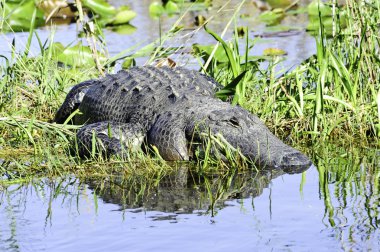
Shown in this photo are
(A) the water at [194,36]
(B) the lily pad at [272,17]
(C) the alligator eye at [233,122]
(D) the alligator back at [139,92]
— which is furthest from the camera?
(B) the lily pad at [272,17]

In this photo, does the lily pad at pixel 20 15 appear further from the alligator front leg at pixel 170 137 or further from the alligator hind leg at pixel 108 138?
the alligator front leg at pixel 170 137

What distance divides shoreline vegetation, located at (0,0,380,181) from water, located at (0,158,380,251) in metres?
0.32

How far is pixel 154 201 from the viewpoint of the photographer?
541 cm

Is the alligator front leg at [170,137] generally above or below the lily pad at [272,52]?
below

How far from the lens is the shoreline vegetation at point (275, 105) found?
6250mm

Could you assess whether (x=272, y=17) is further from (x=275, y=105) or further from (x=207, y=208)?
(x=207, y=208)

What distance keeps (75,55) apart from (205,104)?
3.07m

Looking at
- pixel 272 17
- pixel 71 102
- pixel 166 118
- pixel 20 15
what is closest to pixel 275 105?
pixel 166 118

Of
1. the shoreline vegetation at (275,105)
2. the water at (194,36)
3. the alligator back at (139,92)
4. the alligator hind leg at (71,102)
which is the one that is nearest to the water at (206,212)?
the shoreline vegetation at (275,105)

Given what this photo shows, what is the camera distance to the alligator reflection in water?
210 inches

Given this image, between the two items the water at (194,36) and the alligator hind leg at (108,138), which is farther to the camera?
the water at (194,36)

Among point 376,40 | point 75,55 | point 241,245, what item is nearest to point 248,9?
point 75,55

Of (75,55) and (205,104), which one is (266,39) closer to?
(75,55)

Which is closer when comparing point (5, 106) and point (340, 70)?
point (340, 70)
